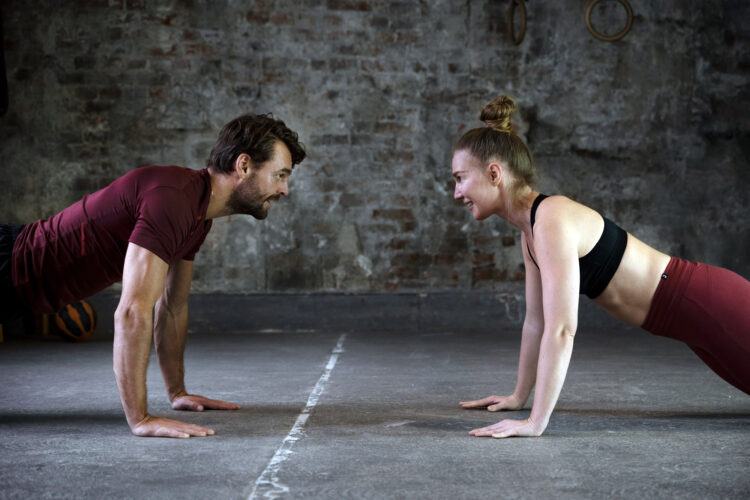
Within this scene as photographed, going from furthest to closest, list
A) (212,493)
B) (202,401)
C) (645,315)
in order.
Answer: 1. (202,401)
2. (645,315)
3. (212,493)

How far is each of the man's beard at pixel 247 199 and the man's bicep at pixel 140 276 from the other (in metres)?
0.44

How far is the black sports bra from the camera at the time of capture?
7.88ft

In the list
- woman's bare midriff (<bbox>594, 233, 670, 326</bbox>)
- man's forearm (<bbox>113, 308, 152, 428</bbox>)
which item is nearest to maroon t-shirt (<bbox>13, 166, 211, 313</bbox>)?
man's forearm (<bbox>113, 308, 152, 428</bbox>)

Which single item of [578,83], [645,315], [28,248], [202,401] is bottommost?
[202,401]

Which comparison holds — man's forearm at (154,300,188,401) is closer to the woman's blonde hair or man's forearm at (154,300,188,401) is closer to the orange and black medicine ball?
the woman's blonde hair

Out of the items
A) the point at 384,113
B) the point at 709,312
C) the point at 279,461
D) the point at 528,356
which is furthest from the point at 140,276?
the point at 384,113

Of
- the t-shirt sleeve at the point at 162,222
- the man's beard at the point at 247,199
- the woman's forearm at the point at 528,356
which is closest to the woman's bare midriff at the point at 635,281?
the woman's forearm at the point at 528,356

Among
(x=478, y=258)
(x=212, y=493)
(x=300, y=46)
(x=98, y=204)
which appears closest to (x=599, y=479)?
(x=212, y=493)

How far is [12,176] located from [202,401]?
390 centimetres

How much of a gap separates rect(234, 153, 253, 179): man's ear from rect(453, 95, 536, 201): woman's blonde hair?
0.71 metres

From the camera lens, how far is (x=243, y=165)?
8.68 feet

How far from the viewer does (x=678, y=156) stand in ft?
20.5

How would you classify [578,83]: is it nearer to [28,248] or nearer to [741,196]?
[741,196]

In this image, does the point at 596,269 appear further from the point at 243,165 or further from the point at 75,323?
the point at 75,323
